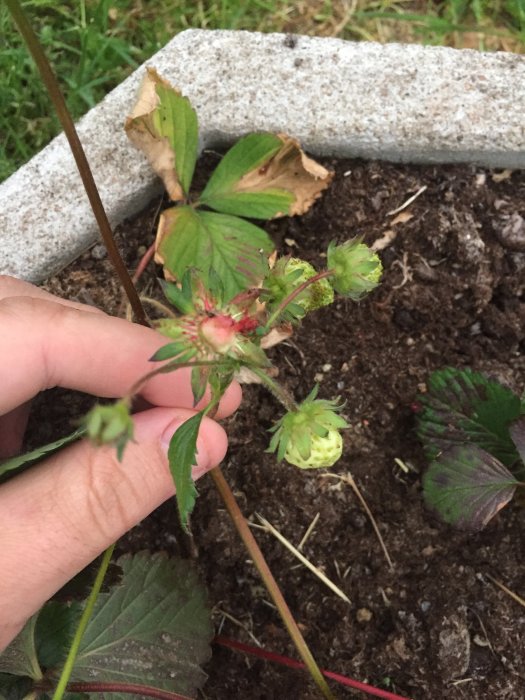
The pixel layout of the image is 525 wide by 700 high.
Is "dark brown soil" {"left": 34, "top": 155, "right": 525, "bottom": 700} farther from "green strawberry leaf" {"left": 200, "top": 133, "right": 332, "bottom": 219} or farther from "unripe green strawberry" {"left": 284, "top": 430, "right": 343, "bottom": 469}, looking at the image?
"unripe green strawberry" {"left": 284, "top": 430, "right": 343, "bottom": 469}

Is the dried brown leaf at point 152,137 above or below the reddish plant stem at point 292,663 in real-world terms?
above

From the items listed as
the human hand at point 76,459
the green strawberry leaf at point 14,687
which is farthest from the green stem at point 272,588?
the green strawberry leaf at point 14,687

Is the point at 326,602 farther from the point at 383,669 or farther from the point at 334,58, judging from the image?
the point at 334,58

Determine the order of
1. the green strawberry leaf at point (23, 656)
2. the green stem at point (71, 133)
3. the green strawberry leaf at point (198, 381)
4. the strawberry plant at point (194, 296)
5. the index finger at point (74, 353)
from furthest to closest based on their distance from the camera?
the green strawberry leaf at point (23, 656) → the index finger at point (74, 353) → the strawberry plant at point (194, 296) → the green strawberry leaf at point (198, 381) → the green stem at point (71, 133)

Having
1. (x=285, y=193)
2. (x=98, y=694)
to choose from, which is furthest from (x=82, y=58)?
(x=98, y=694)

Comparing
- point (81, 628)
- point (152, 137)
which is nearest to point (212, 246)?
point (152, 137)

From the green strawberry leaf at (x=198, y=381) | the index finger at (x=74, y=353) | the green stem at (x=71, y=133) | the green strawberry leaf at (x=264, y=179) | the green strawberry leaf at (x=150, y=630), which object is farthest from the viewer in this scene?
the green strawberry leaf at (x=264, y=179)

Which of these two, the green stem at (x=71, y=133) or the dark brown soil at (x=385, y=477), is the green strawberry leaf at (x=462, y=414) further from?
the green stem at (x=71, y=133)
